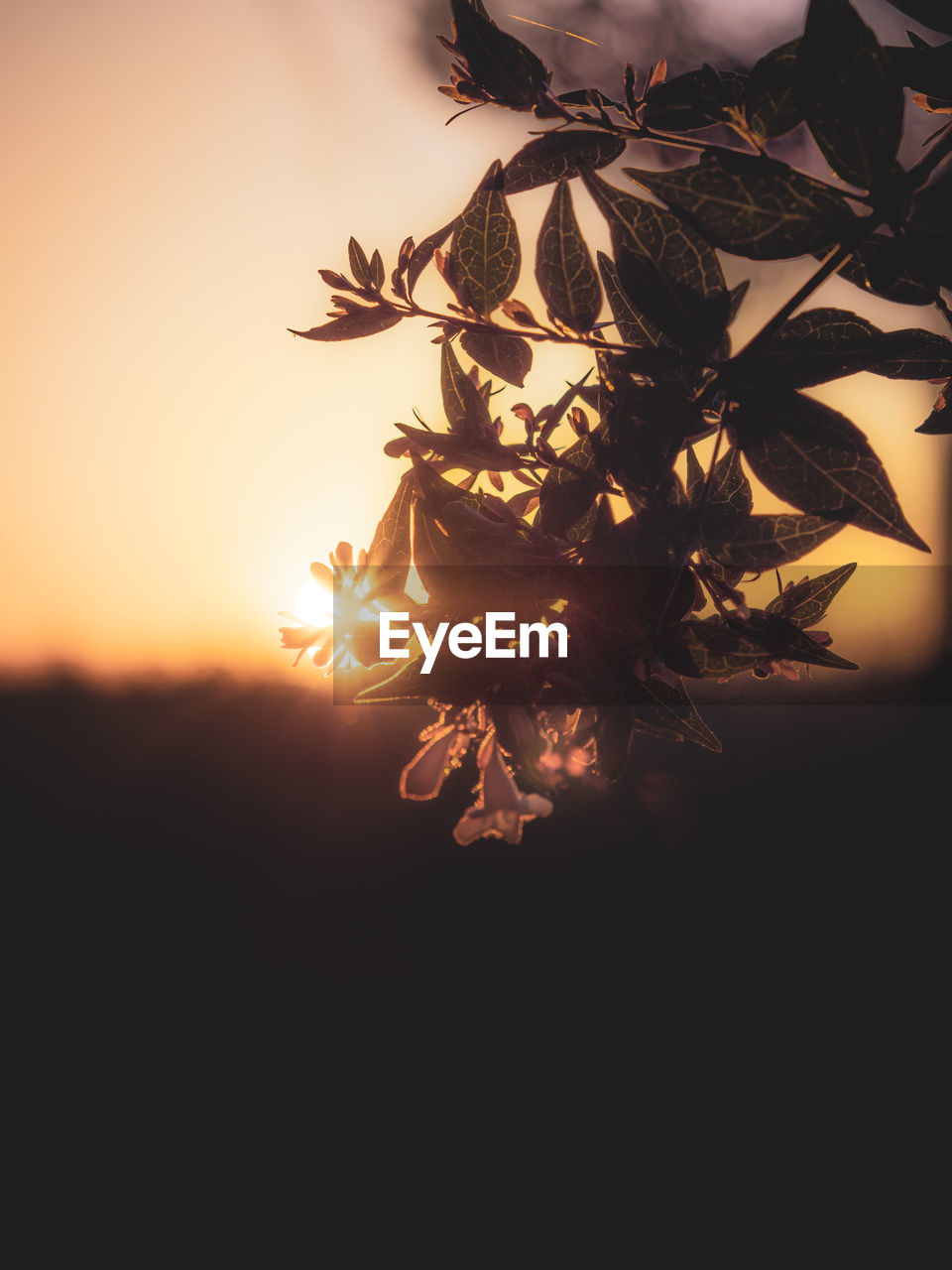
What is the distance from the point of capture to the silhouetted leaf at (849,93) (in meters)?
0.26

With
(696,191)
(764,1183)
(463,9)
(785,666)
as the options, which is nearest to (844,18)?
(696,191)

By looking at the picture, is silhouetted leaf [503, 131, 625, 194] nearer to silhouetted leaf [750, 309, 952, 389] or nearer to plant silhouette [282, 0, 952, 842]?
plant silhouette [282, 0, 952, 842]

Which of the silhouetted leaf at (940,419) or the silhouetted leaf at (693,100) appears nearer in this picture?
the silhouetted leaf at (693,100)

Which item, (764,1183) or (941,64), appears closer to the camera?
(941,64)

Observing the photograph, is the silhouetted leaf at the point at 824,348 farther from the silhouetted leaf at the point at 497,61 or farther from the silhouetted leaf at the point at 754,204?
the silhouetted leaf at the point at 497,61

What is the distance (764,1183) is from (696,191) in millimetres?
2741

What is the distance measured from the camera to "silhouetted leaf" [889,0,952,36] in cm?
34

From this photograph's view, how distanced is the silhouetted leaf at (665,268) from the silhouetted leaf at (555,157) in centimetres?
5

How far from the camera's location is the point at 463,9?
330mm

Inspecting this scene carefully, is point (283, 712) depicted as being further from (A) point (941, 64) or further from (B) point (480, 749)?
(A) point (941, 64)

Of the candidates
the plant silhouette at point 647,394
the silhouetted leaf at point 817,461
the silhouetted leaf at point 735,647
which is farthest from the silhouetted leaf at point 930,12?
the silhouetted leaf at point 735,647

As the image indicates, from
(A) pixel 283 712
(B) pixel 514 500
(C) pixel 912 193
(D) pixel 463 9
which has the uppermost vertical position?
(D) pixel 463 9

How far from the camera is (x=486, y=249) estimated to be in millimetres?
391

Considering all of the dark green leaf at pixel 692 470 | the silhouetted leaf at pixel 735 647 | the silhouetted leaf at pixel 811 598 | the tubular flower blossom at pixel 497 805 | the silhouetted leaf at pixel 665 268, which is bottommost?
the tubular flower blossom at pixel 497 805
